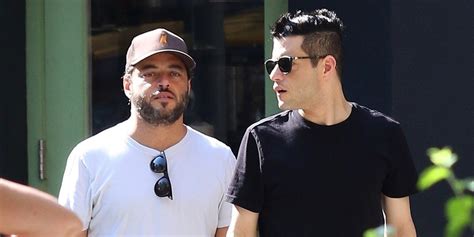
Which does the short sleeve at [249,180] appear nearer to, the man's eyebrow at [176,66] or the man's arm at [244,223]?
the man's arm at [244,223]

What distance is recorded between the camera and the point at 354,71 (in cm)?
540

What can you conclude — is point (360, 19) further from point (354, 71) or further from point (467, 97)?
point (467, 97)

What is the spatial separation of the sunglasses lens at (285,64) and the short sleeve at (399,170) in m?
0.45

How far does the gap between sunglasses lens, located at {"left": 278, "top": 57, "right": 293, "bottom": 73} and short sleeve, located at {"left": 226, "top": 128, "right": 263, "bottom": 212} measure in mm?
256

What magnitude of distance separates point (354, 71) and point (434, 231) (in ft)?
2.95

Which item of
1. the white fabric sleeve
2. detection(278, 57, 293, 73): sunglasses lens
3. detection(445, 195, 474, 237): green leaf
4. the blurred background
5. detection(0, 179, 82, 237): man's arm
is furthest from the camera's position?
the blurred background

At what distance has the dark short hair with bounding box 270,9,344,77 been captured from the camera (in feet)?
12.8

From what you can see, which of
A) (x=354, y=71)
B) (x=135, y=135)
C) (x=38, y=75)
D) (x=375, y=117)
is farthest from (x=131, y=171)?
(x=38, y=75)

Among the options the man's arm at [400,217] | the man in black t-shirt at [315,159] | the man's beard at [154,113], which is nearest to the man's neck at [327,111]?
the man in black t-shirt at [315,159]

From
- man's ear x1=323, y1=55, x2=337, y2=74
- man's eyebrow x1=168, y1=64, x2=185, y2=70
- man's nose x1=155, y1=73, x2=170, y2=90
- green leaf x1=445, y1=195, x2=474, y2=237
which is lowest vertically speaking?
man's nose x1=155, y1=73, x2=170, y2=90

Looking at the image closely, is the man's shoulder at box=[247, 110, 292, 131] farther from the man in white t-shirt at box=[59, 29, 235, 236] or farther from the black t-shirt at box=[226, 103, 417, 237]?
the man in white t-shirt at box=[59, 29, 235, 236]

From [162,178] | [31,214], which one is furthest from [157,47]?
[31,214]

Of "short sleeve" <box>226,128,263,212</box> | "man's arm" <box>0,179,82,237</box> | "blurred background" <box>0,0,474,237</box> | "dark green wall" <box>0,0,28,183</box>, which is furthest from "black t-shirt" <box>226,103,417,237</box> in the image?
"dark green wall" <box>0,0,28,183</box>

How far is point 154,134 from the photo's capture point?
163 inches
